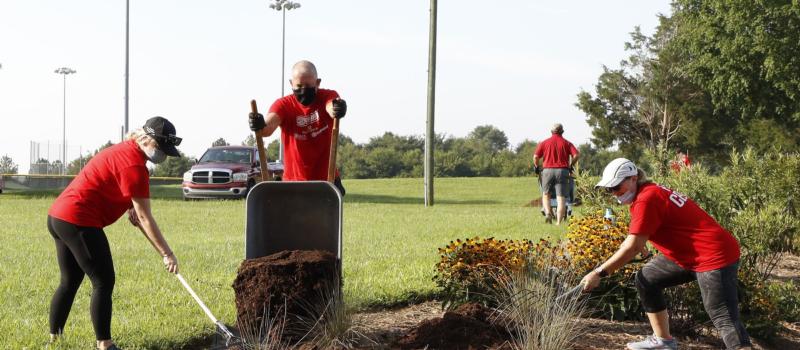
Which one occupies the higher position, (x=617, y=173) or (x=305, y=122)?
(x=305, y=122)

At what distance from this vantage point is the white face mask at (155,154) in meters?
5.79

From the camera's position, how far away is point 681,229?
5945 mm

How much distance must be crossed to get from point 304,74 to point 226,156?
2181cm

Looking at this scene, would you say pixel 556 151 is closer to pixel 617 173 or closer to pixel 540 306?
pixel 540 306

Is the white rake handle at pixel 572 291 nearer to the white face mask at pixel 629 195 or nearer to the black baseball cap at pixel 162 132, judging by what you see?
the white face mask at pixel 629 195

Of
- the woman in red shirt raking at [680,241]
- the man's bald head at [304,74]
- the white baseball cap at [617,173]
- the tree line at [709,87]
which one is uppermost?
the tree line at [709,87]

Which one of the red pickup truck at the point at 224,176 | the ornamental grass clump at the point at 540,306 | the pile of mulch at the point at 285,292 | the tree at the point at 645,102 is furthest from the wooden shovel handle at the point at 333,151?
the tree at the point at 645,102

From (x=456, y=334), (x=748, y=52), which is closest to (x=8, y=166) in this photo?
(x=748, y=52)

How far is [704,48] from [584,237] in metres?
33.3

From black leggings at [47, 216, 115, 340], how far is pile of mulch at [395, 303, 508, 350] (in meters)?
1.85

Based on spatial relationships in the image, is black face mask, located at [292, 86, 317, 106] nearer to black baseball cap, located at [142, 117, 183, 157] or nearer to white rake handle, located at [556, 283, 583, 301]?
black baseball cap, located at [142, 117, 183, 157]

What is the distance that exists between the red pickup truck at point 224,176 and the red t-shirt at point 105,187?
66.7ft

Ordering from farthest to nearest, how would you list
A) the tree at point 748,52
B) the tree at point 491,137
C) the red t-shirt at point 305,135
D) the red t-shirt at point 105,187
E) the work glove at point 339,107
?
the tree at point 491,137 → the tree at point 748,52 → the red t-shirt at point 305,135 → the work glove at point 339,107 → the red t-shirt at point 105,187

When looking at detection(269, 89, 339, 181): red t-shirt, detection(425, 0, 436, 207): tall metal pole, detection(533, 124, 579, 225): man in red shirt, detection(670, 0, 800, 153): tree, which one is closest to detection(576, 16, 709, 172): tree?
detection(670, 0, 800, 153): tree
